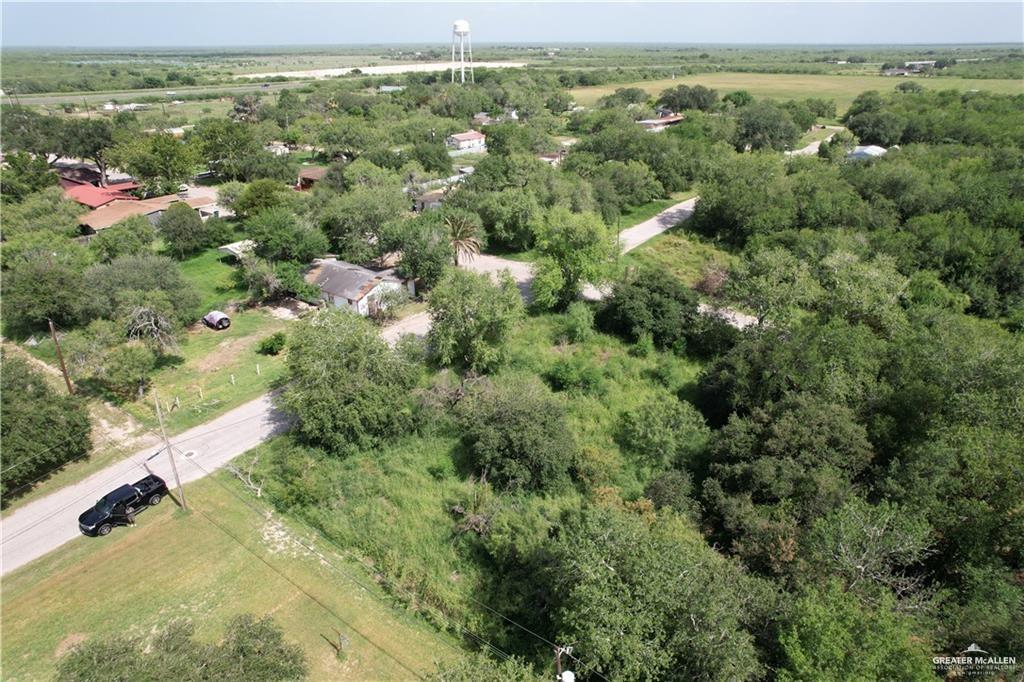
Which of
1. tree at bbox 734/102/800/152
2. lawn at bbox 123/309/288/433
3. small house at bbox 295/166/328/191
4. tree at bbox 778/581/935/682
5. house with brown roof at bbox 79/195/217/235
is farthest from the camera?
tree at bbox 734/102/800/152

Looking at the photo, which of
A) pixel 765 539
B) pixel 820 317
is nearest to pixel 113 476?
pixel 765 539

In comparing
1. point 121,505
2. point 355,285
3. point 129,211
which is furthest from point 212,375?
point 129,211

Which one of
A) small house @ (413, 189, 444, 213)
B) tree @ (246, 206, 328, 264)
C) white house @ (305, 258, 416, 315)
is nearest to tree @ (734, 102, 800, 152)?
small house @ (413, 189, 444, 213)

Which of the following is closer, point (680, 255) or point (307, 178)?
point (680, 255)

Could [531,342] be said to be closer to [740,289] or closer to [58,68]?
[740,289]

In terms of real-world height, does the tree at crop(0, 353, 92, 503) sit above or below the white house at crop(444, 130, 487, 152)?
below

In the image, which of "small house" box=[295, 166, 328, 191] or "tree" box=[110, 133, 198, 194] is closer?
"tree" box=[110, 133, 198, 194]

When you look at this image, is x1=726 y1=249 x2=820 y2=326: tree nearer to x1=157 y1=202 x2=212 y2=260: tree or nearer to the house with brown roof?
x1=157 y1=202 x2=212 y2=260: tree

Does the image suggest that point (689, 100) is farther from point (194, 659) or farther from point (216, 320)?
point (194, 659)
